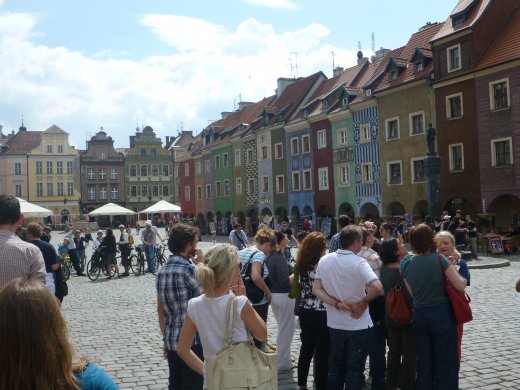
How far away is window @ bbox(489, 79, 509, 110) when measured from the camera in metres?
28.2

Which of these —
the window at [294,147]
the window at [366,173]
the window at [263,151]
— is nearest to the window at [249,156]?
the window at [263,151]

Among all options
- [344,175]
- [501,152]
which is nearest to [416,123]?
[501,152]

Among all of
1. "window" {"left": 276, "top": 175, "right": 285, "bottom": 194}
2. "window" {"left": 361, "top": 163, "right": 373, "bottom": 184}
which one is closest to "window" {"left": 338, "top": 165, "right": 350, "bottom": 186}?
"window" {"left": 361, "top": 163, "right": 373, "bottom": 184}

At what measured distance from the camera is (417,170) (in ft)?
109

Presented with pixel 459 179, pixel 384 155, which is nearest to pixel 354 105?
pixel 384 155

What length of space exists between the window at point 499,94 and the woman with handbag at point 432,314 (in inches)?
983

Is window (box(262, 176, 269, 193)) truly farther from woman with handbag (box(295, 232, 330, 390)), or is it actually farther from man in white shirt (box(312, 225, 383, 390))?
man in white shirt (box(312, 225, 383, 390))

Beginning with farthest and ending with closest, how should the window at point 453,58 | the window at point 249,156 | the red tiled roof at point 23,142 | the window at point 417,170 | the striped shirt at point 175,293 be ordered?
the red tiled roof at point 23,142
the window at point 249,156
the window at point 417,170
the window at point 453,58
the striped shirt at point 175,293

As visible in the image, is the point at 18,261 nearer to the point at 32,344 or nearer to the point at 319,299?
the point at 319,299

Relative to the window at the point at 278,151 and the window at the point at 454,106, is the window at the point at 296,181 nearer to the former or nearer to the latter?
the window at the point at 278,151

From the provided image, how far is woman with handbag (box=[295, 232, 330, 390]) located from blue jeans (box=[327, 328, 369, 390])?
63cm

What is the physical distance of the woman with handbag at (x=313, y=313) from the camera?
246 inches

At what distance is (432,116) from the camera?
106 feet

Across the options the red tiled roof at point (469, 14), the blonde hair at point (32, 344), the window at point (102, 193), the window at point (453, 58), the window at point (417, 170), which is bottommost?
the blonde hair at point (32, 344)
